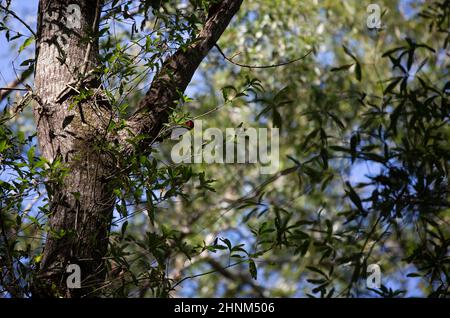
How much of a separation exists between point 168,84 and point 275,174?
2.85 metres

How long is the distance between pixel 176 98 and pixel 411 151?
6.46ft

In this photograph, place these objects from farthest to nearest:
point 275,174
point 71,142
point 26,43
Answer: point 275,174, point 26,43, point 71,142

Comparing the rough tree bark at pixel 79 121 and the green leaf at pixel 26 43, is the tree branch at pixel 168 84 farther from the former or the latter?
the green leaf at pixel 26 43

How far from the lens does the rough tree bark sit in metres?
2.51

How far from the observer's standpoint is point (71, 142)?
2660mm

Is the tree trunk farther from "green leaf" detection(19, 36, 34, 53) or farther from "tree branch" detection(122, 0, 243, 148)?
"tree branch" detection(122, 0, 243, 148)

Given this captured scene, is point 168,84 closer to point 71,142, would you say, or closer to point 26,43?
point 71,142

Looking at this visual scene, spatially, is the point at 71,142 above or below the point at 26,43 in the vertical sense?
below

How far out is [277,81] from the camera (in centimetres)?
685

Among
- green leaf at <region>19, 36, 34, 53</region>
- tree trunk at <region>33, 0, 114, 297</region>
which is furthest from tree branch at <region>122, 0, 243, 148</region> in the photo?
green leaf at <region>19, 36, 34, 53</region>

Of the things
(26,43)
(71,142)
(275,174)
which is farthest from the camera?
(275,174)

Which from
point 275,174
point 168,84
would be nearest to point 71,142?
point 168,84

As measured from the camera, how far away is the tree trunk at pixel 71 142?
250 cm
